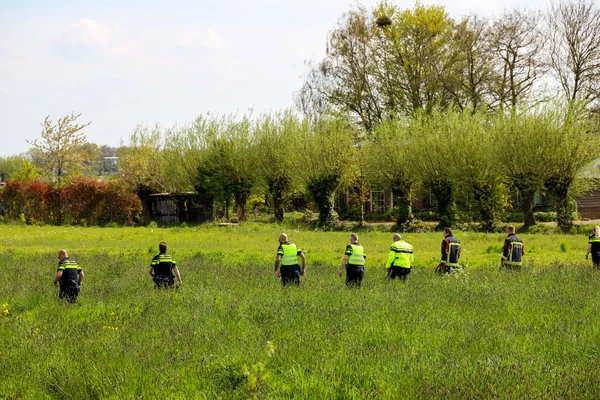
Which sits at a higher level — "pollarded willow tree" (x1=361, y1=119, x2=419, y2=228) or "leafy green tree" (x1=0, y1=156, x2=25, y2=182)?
"leafy green tree" (x1=0, y1=156, x2=25, y2=182)

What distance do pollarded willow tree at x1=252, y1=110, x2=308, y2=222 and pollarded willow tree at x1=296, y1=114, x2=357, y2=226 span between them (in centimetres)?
164

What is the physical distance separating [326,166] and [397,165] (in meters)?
4.38

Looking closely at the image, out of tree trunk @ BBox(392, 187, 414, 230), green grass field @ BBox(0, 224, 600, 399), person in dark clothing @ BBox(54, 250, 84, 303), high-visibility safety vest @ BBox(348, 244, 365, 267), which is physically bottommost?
green grass field @ BBox(0, 224, 600, 399)

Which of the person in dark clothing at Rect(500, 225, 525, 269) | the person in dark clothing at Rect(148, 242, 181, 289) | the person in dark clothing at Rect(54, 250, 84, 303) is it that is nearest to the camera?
the person in dark clothing at Rect(54, 250, 84, 303)

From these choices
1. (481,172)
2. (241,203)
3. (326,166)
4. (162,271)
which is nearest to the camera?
(162,271)

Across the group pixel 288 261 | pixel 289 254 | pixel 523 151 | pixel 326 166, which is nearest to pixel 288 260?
pixel 288 261

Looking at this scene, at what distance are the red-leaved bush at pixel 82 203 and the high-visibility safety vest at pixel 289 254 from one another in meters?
31.2

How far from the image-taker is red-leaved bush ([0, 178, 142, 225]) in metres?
43.6

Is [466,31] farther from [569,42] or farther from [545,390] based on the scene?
[545,390]

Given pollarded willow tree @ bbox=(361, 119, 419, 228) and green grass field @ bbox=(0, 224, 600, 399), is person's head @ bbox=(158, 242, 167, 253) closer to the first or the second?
green grass field @ bbox=(0, 224, 600, 399)

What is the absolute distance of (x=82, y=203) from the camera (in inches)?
1720

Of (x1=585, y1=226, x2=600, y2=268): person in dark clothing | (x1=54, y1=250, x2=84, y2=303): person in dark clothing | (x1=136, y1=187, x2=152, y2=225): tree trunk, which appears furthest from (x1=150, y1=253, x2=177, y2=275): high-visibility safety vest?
(x1=136, y1=187, x2=152, y2=225): tree trunk

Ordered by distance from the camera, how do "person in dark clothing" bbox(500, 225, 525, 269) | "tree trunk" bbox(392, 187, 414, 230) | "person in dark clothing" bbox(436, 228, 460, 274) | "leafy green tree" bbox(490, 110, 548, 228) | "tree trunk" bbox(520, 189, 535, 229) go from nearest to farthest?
"person in dark clothing" bbox(436, 228, 460, 274) → "person in dark clothing" bbox(500, 225, 525, 269) → "leafy green tree" bbox(490, 110, 548, 228) → "tree trunk" bbox(520, 189, 535, 229) → "tree trunk" bbox(392, 187, 414, 230)

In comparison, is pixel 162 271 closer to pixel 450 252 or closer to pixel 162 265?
pixel 162 265
